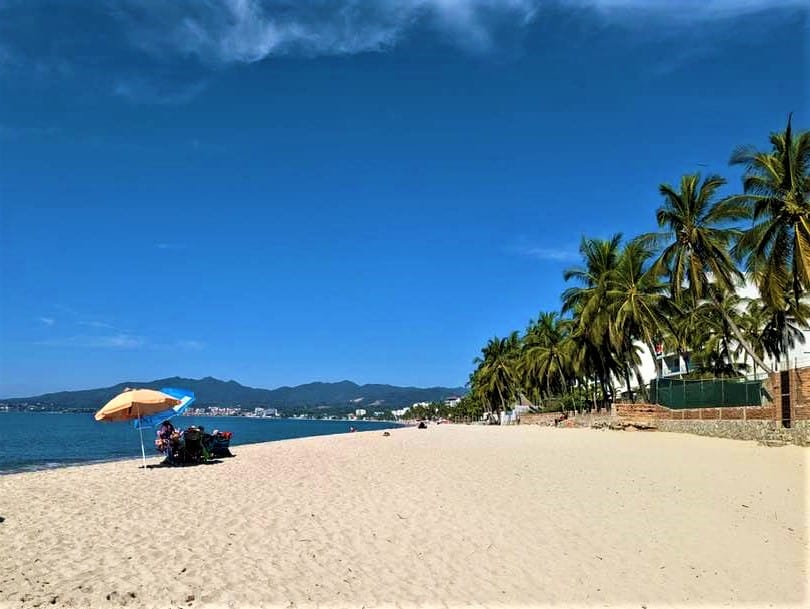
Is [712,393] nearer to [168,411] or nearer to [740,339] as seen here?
[740,339]

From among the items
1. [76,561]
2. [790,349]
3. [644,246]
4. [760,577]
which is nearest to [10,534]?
[76,561]

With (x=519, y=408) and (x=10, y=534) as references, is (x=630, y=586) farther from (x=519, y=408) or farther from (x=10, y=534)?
(x=519, y=408)

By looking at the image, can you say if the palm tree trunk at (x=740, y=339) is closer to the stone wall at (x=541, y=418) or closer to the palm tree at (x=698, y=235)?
the palm tree at (x=698, y=235)

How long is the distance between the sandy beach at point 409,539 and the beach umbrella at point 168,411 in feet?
5.95

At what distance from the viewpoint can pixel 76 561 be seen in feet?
20.5

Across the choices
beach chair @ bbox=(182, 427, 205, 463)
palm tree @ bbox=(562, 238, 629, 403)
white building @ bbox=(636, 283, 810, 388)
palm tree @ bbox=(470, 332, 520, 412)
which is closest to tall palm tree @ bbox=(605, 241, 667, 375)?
palm tree @ bbox=(562, 238, 629, 403)

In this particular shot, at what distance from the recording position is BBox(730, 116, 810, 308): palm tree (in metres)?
20.4

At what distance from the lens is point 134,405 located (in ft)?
47.2

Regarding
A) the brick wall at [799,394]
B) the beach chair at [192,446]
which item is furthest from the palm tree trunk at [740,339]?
the beach chair at [192,446]

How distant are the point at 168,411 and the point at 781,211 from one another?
20.5 m

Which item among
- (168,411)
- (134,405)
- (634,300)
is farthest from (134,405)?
(634,300)

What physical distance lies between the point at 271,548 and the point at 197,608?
188cm

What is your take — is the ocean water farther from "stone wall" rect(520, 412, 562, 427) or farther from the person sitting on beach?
"stone wall" rect(520, 412, 562, 427)

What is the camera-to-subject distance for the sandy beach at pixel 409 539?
5.60 metres
